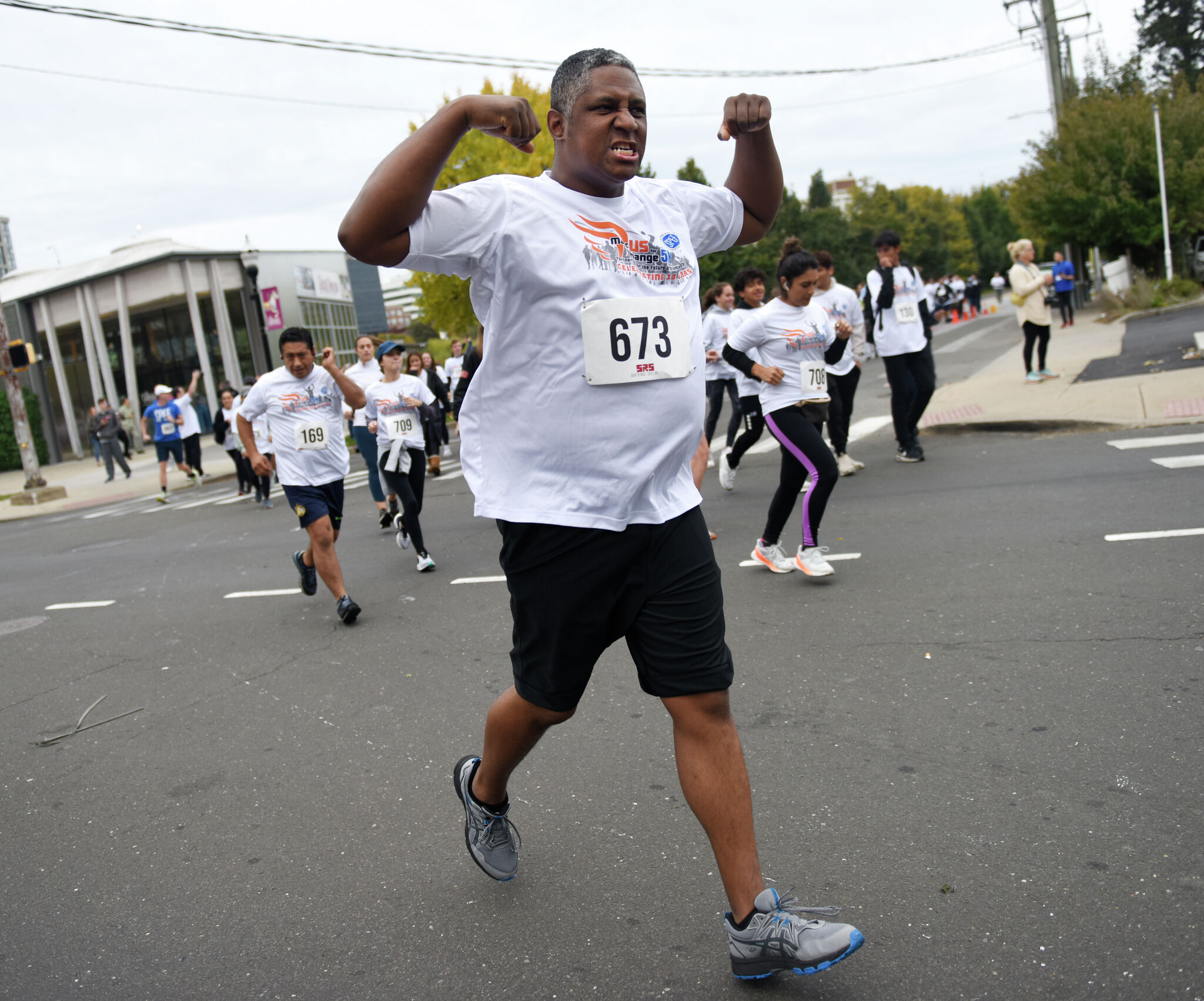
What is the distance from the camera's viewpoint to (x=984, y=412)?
11.9m

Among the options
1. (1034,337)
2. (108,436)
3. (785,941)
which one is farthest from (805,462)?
(108,436)

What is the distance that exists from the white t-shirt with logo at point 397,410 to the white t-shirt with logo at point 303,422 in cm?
98

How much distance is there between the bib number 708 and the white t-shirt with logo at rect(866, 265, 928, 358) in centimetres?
742

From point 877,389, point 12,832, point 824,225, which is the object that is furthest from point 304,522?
point 824,225

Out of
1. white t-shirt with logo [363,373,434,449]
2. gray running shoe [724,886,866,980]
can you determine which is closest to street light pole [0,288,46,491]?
white t-shirt with logo [363,373,434,449]

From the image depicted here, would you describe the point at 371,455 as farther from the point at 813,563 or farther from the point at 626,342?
the point at 626,342

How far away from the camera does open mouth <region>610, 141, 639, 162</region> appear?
242cm

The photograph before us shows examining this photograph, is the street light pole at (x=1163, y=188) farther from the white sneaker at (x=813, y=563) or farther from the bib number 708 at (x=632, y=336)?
the bib number 708 at (x=632, y=336)

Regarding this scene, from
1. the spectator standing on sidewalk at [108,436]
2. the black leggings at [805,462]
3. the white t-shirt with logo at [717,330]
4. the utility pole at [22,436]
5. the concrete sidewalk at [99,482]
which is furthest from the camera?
the spectator standing on sidewalk at [108,436]

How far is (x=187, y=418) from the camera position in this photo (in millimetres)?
17906

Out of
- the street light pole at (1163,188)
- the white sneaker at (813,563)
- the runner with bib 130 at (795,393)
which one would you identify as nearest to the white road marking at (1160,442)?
the runner with bib 130 at (795,393)

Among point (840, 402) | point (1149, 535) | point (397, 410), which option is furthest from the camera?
point (840, 402)

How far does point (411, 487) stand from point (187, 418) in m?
11.3

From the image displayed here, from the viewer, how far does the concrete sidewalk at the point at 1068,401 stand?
10.5m
